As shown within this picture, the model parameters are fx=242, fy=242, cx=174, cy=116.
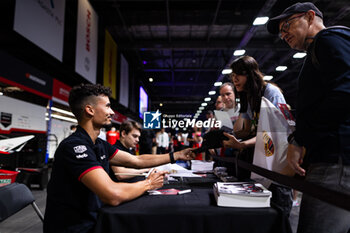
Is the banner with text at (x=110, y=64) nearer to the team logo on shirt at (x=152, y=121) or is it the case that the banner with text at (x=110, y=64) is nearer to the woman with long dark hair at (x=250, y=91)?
the team logo on shirt at (x=152, y=121)

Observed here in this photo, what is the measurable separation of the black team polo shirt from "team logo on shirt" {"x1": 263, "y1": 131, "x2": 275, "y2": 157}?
33.1 inches

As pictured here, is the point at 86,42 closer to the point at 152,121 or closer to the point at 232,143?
the point at 152,121

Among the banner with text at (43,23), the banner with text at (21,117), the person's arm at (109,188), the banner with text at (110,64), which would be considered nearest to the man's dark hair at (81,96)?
the person's arm at (109,188)

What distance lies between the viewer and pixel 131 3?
6.27 metres

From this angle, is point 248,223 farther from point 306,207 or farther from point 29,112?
point 29,112

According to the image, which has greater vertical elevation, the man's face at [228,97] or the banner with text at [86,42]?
the banner with text at [86,42]

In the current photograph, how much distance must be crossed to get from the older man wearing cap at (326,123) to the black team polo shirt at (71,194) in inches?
36.6

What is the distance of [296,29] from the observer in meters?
1.10

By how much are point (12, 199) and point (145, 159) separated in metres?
0.87

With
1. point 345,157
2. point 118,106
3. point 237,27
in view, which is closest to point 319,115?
point 345,157

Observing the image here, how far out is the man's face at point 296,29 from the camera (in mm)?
1087

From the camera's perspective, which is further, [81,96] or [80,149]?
[81,96]

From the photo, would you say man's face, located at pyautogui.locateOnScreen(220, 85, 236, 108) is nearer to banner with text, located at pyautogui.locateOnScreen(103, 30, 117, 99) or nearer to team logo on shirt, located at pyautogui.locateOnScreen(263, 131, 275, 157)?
team logo on shirt, located at pyautogui.locateOnScreen(263, 131, 275, 157)

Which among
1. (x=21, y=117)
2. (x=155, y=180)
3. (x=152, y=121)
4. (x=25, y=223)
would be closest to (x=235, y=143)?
(x=155, y=180)
